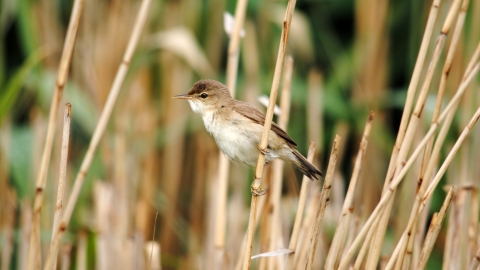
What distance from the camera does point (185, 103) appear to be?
4438mm

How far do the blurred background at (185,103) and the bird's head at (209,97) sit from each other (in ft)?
2.70

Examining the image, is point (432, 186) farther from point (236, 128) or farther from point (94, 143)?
point (94, 143)

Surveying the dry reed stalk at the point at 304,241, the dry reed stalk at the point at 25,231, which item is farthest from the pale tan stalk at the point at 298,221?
the dry reed stalk at the point at 25,231

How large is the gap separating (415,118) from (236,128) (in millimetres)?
992

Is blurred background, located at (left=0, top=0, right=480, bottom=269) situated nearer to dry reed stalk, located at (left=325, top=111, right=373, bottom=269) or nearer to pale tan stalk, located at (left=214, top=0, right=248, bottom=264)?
pale tan stalk, located at (left=214, top=0, right=248, bottom=264)

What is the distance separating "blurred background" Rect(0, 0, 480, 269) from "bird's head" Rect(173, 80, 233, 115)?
0.82 m

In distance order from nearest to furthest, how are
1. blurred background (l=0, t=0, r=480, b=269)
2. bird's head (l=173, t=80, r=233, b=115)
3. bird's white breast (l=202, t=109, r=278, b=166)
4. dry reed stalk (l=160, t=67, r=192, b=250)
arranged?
bird's white breast (l=202, t=109, r=278, b=166)
bird's head (l=173, t=80, r=233, b=115)
blurred background (l=0, t=0, r=480, b=269)
dry reed stalk (l=160, t=67, r=192, b=250)

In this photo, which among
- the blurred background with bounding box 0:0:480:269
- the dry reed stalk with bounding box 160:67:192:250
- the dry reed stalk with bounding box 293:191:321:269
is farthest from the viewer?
the dry reed stalk with bounding box 160:67:192:250

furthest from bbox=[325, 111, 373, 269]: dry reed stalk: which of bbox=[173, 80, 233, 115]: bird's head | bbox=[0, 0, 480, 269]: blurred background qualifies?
bbox=[0, 0, 480, 269]: blurred background

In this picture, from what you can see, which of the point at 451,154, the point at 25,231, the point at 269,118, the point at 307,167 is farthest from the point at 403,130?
the point at 25,231

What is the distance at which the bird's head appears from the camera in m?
2.94

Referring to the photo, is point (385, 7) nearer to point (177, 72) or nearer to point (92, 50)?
point (177, 72)

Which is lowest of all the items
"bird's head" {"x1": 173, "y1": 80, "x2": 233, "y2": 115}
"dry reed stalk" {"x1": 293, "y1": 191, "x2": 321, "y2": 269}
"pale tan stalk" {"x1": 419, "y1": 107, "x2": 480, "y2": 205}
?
"dry reed stalk" {"x1": 293, "y1": 191, "x2": 321, "y2": 269}

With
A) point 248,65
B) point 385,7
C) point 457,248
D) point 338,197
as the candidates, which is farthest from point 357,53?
point 457,248
